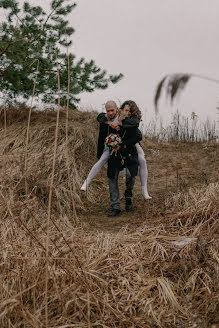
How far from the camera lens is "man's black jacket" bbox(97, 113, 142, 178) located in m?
5.11

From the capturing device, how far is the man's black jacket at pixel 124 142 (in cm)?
511

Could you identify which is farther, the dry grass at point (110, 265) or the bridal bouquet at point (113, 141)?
the bridal bouquet at point (113, 141)

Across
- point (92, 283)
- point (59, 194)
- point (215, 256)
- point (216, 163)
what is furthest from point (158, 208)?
point (216, 163)

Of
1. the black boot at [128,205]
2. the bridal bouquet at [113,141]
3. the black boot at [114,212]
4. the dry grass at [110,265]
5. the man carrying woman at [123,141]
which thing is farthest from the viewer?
the black boot at [128,205]

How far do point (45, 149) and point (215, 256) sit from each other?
13.0 feet

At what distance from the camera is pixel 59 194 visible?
5383 millimetres

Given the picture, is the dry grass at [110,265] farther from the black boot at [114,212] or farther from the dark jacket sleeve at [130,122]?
the dark jacket sleeve at [130,122]

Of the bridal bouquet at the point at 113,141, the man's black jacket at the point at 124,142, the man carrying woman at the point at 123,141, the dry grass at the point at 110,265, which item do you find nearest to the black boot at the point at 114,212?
the man carrying woman at the point at 123,141

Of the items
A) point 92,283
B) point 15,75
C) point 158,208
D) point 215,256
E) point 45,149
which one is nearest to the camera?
point 92,283

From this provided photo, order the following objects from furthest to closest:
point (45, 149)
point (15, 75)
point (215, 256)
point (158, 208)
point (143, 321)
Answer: point (45, 149), point (15, 75), point (158, 208), point (215, 256), point (143, 321)

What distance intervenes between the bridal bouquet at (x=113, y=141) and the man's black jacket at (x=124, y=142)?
10 centimetres

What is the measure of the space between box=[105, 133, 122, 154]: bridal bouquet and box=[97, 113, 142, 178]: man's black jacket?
0.10 metres

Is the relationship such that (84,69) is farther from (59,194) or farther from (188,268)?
(188,268)

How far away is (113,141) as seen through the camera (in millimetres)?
4984
